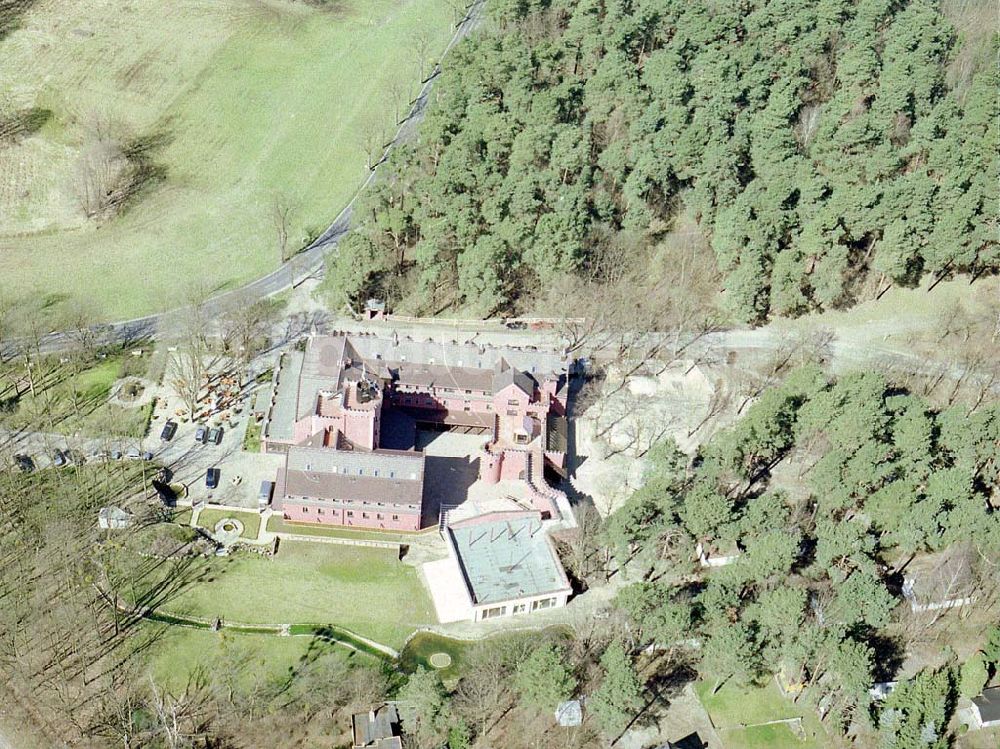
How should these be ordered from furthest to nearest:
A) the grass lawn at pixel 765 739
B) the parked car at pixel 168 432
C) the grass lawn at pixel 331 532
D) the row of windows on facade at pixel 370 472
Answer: the parked car at pixel 168 432
the grass lawn at pixel 331 532
the row of windows on facade at pixel 370 472
the grass lawn at pixel 765 739

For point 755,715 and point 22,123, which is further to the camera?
point 22,123

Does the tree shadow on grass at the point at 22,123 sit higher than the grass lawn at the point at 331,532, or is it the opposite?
the tree shadow on grass at the point at 22,123

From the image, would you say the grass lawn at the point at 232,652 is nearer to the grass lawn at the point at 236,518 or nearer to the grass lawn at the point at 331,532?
the grass lawn at the point at 236,518

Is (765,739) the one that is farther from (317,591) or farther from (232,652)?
(232,652)

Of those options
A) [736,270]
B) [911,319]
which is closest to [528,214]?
[736,270]

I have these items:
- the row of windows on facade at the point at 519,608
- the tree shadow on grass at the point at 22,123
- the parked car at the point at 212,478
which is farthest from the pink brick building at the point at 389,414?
the tree shadow on grass at the point at 22,123

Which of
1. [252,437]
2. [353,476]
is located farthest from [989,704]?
[252,437]

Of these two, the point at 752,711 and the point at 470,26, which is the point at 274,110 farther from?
the point at 752,711

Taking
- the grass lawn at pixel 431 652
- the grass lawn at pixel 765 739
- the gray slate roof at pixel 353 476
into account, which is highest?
the gray slate roof at pixel 353 476
